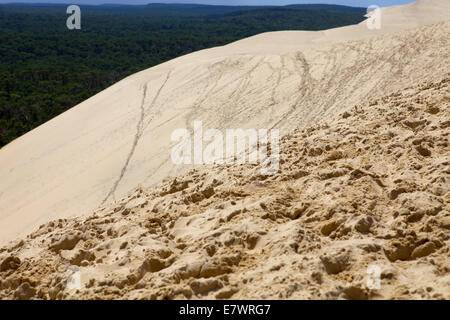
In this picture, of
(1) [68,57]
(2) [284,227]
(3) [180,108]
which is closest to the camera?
(2) [284,227]

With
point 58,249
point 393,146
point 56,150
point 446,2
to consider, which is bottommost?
point 56,150

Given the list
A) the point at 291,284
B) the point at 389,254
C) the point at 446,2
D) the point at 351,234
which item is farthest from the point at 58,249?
the point at 446,2

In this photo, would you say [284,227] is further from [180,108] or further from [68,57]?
[68,57]

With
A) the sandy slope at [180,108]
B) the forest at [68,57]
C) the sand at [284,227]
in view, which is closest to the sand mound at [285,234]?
the sand at [284,227]

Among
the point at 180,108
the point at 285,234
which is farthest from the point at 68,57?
the point at 285,234

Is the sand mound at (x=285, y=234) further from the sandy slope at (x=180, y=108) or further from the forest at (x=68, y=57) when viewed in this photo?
the forest at (x=68, y=57)

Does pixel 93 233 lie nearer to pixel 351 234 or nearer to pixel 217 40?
pixel 351 234
